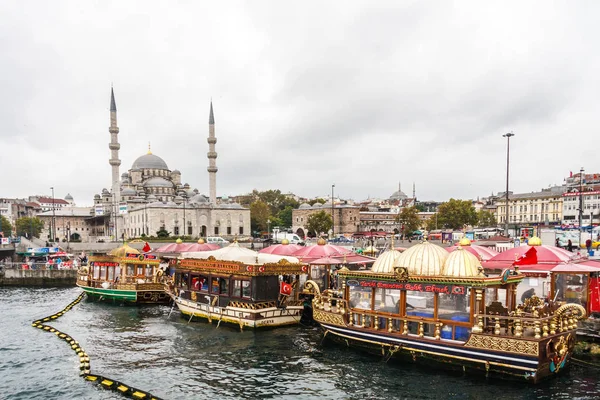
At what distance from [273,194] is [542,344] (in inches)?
4099

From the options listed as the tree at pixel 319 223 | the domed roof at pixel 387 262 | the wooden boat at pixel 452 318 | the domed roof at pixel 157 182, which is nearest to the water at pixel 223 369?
the wooden boat at pixel 452 318

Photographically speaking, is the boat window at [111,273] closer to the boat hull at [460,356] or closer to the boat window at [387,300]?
the boat hull at [460,356]

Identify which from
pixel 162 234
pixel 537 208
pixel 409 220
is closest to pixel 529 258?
pixel 409 220

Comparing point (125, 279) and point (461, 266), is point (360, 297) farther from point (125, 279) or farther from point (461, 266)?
point (125, 279)

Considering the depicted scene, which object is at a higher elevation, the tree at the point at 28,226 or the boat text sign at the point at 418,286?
the boat text sign at the point at 418,286

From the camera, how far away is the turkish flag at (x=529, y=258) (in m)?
13.9

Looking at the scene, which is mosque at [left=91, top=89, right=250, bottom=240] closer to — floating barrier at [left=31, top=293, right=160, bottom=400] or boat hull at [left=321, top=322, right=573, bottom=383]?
floating barrier at [left=31, top=293, right=160, bottom=400]

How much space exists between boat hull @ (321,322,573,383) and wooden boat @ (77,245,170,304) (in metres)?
13.2

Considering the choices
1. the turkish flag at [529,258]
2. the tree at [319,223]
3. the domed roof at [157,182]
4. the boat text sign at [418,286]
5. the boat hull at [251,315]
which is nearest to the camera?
the boat text sign at [418,286]

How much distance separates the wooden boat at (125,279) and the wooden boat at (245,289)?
200 inches

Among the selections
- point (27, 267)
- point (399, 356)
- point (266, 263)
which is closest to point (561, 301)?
point (399, 356)

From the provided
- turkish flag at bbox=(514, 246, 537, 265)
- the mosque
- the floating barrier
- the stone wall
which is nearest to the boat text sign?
turkish flag at bbox=(514, 246, 537, 265)

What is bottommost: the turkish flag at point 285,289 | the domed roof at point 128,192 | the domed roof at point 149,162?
the turkish flag at point 285,289

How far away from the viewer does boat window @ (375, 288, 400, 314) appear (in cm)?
1227
